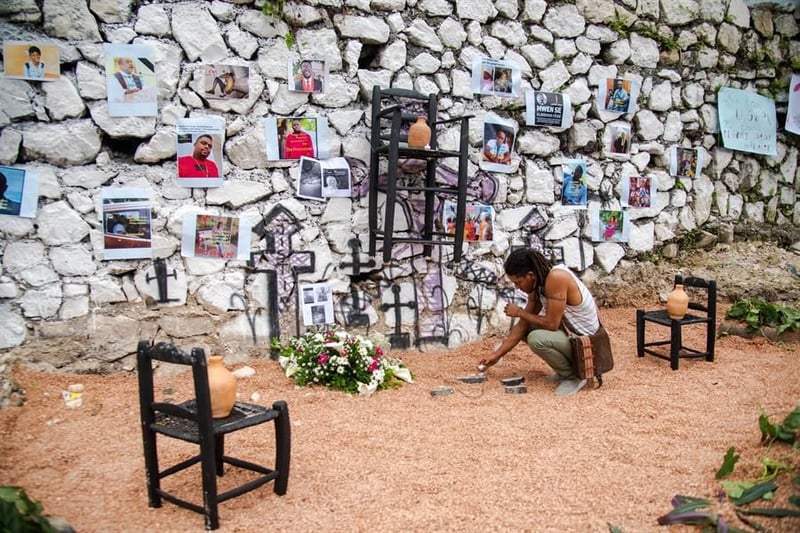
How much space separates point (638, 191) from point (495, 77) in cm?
190

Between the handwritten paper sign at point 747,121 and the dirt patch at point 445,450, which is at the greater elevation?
the handwritten paper sign at point 747,121

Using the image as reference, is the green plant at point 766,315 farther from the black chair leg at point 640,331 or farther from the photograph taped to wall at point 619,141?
the photograph taped to wall at point 619,141

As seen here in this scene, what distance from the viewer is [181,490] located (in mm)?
2719

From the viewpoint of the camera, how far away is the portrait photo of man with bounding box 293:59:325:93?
4.38 meters

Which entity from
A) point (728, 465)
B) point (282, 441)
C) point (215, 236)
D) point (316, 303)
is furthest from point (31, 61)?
point (728, 465)

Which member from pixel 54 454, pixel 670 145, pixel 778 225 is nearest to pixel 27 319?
pixel 54 454

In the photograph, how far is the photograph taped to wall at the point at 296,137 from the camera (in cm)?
434

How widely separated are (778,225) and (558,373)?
13.6 ft

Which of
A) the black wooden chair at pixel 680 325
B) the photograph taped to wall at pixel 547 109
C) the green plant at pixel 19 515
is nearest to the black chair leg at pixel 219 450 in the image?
the green plant at pixel 19 515

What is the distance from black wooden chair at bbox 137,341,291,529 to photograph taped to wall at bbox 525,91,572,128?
3.62 meters

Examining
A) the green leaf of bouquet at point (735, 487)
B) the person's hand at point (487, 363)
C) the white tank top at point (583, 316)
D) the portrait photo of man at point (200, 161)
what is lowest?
the person's hand at point (487, 363)

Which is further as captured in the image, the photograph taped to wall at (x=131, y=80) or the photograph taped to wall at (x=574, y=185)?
the photograph taped to wall at (x=574, y=185)

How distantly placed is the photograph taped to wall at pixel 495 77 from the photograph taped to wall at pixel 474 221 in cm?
97

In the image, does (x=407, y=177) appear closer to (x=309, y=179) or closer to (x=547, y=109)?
(x=309, y=179)
